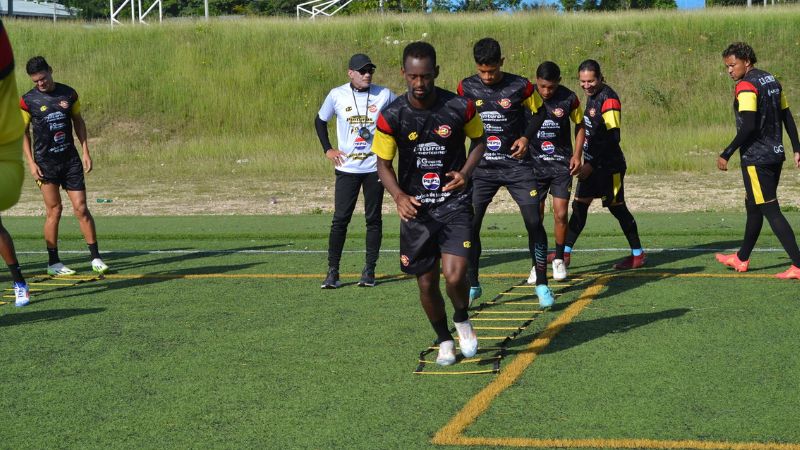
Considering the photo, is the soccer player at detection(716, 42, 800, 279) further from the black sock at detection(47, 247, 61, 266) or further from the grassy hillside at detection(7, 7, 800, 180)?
the grassy hillside at detection(7, 7, 800, 180)

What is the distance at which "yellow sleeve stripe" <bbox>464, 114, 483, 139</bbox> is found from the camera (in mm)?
6727

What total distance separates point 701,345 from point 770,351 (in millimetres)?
437

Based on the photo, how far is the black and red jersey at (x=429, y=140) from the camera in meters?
6.67

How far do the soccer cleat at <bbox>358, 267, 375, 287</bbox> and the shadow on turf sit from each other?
7.68 feet

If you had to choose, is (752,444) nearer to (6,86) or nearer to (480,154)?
(480,154)

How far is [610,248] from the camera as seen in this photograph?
39.9 feet

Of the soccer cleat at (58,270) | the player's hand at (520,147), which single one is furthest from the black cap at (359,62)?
the soccer cleat at (58,270)

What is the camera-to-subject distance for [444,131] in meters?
6.66

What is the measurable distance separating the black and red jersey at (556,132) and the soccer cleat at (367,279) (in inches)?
71.3

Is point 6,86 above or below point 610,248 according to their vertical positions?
above

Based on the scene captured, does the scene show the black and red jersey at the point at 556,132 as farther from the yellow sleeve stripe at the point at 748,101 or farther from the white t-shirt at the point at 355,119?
the white t-shirt at the point at 355,119

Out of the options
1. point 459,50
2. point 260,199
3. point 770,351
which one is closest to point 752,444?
point 770,351

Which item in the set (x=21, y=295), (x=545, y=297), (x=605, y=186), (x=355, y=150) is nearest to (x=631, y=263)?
(x=605, y=186)

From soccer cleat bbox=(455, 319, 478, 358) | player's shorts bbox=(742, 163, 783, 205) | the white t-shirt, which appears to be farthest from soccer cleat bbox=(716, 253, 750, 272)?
soccer cleat bbox=(455, 319, 478, 358)
